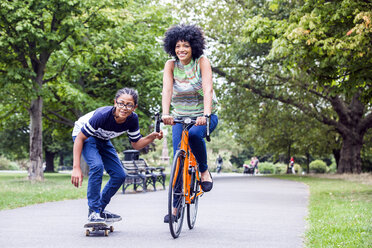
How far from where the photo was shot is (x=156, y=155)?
215ft

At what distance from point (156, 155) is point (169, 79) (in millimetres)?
60098

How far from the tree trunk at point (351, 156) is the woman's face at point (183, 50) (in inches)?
955

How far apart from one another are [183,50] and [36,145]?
14.5 meters

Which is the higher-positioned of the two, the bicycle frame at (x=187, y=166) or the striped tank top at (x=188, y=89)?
the striped tank top at (x=188, y=89)

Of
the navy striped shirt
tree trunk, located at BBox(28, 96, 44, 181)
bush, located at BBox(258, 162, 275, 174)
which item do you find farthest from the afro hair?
bush, located at BBox(258, 162, 275, 174)

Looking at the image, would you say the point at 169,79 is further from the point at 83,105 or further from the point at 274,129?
the point at 274,129

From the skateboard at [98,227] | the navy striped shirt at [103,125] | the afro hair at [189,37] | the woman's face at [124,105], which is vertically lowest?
Result: the skateboard at [98,227]

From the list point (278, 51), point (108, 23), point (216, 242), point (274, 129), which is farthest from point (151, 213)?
point (274, 129)

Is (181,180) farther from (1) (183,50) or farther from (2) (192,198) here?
(1) (183,50)

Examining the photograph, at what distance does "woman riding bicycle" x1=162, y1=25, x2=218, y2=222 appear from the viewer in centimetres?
571

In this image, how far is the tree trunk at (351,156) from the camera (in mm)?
28250

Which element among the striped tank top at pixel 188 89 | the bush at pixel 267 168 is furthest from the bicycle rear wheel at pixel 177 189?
the bush at pixel 267 168

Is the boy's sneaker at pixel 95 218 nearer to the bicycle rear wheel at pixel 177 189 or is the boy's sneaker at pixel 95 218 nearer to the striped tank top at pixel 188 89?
the bicycle rear wheel at pixel 177 189

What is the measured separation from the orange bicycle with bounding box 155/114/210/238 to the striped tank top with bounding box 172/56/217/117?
0.27m
